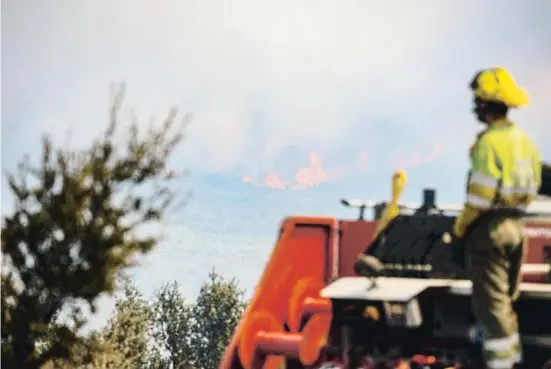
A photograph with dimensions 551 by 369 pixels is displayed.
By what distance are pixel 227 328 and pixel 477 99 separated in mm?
20585

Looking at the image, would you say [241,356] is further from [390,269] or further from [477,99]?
[477,99]

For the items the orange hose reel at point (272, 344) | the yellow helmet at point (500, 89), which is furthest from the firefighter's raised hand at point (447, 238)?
the orange hose reel at point (272, 344)

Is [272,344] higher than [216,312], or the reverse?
[272,344]

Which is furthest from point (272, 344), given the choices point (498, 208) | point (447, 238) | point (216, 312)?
point (216, 312)

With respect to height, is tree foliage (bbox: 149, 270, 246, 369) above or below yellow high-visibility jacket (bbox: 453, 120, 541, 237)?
below

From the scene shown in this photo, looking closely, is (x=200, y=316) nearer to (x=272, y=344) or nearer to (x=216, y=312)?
(x=216, y=312)

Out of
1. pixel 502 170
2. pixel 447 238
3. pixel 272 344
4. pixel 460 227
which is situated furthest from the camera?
pixel 272 344

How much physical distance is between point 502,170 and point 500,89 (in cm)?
32

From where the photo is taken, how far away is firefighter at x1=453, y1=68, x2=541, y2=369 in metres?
3.41

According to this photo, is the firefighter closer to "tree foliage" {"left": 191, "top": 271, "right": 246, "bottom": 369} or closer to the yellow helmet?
the yellow helmet

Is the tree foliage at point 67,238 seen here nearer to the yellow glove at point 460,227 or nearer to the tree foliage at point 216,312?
the yellow glove at point 460,227

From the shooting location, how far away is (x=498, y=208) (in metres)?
3.44

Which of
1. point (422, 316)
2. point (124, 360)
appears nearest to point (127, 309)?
point (124, 360)

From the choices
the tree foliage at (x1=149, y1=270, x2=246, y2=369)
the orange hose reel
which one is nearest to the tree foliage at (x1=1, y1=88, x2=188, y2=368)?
the orange hose reel
